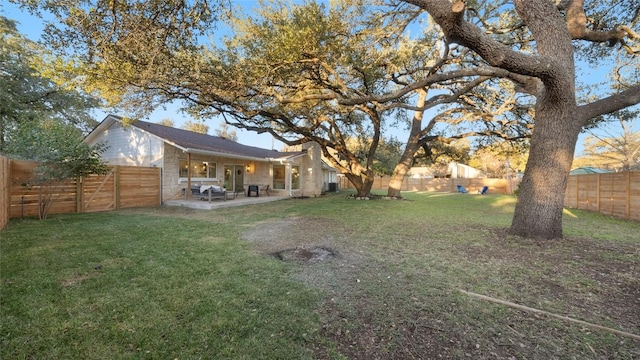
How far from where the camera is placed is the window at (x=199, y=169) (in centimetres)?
1347

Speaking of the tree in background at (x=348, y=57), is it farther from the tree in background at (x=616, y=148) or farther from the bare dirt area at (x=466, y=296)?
the tree in background at (x=616, y=148)

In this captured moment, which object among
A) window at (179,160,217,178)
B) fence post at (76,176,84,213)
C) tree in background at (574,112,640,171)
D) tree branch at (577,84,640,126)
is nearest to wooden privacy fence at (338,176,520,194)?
tree in background at (574,112,640,171)

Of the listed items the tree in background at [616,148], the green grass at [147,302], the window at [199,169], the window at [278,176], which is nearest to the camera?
the green grass at [147,302]

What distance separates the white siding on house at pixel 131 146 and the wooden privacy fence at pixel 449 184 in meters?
22.7

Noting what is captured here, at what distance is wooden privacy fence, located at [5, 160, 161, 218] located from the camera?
318 inches

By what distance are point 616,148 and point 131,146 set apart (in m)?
39.7

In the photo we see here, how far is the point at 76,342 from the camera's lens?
88.6 inches

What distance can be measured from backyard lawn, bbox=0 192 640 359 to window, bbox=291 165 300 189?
44.4ft

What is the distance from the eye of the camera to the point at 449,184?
105 ft

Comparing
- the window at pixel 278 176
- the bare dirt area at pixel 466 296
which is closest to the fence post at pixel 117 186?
the bare dirt area at pixel 466 296

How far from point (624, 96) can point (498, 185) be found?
2558 cm

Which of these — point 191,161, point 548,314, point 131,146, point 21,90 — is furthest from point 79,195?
point 548,314

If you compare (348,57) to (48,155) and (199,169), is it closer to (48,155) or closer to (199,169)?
(48,155)

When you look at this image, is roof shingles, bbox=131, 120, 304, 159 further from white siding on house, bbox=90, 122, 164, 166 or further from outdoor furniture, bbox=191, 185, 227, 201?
outdoor furniture, bbox=191, 185, 227, 201
